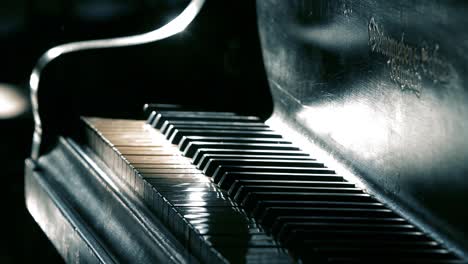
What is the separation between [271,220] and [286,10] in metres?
1.21

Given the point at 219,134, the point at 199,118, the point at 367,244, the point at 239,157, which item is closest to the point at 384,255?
the point at 367,244

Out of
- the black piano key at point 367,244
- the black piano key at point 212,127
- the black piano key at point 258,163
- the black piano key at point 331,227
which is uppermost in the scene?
the black piano key at point 367,244

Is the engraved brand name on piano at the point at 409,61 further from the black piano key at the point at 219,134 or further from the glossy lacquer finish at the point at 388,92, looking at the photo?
the black piano key at the point at 219,134

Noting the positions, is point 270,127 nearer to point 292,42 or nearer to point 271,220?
point 292,42

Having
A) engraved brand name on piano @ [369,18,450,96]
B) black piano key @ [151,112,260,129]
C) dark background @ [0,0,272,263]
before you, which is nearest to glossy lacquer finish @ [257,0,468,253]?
engraved brand name on piano @ [369,18,450,96]

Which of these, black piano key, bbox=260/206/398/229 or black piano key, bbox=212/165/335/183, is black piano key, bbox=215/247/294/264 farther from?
black piano key, bbox=212/165/335/183

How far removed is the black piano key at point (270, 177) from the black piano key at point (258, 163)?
110mm

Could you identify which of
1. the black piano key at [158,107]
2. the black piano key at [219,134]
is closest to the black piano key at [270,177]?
the black piano key at [219,134]

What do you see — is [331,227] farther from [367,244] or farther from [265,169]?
[265,169]

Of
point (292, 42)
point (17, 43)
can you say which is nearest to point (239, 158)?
point (292, 42)

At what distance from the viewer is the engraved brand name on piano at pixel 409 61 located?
7.76ft

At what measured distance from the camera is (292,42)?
11.5 feet

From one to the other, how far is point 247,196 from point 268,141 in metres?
0.68

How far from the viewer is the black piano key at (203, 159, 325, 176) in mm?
3092
